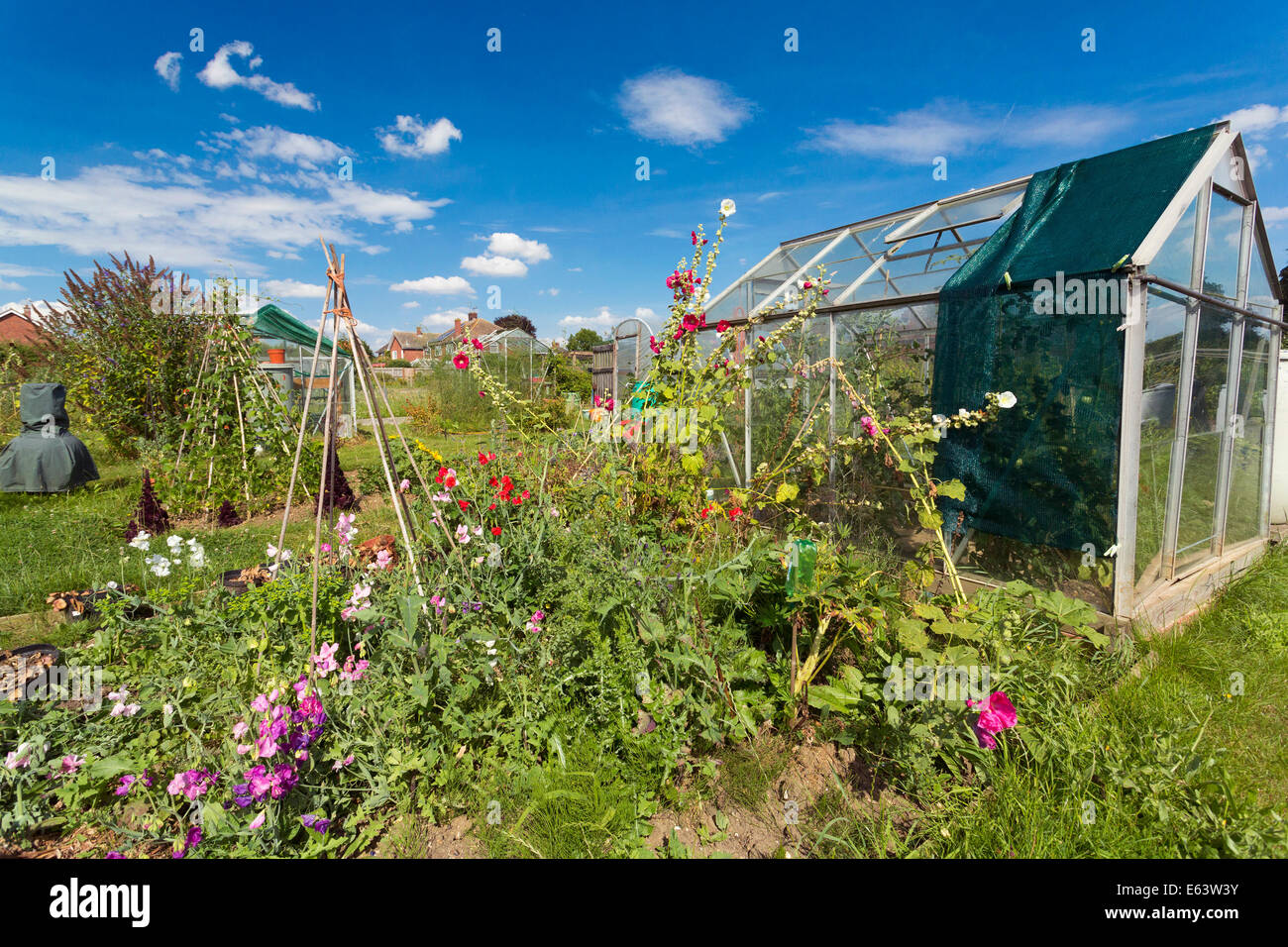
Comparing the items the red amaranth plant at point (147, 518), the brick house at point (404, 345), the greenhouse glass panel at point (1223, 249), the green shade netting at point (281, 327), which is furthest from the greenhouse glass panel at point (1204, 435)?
the brick house at point (404, 345)

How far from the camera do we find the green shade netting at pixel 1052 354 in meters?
3.05

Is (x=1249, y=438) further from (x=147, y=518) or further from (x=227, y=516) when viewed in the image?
(x=147, y=518)

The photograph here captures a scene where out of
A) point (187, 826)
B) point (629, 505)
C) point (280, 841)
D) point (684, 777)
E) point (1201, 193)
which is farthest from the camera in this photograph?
point (629, 505)

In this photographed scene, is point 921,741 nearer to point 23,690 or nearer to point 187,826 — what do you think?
point 187,826

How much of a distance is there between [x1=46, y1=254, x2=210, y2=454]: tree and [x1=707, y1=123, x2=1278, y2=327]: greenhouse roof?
6878 millimetres

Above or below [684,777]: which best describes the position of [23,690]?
above

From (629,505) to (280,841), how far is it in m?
2.31

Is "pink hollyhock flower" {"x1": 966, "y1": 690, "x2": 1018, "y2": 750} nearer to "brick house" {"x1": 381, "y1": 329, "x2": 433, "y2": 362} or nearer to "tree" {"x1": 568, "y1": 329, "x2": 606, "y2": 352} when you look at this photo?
"tree" {"x1": 568, "y1": 329, "x2": 606, "y2": 352}

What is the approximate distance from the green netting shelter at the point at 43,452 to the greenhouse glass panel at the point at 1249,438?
10102 mm

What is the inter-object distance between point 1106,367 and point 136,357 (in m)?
9.51

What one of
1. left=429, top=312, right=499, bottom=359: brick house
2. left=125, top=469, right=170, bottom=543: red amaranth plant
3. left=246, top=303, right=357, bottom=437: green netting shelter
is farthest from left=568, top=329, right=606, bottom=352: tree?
left=125, top=469, right=170, bottom=543: red amaranth plant

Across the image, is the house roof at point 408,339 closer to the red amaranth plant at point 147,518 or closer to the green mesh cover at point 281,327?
the green mesh cover at point 281,327

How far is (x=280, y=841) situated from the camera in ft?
5.81
